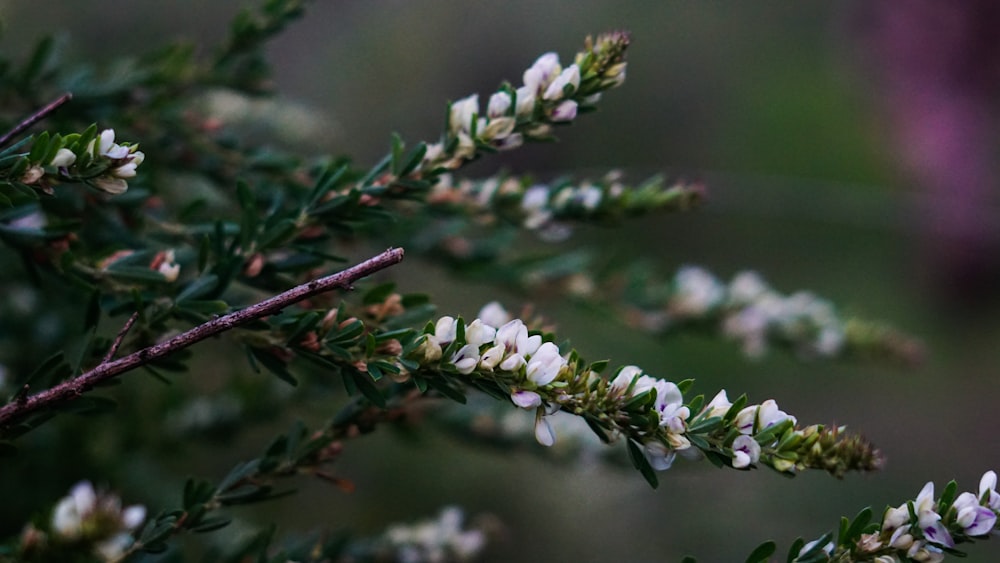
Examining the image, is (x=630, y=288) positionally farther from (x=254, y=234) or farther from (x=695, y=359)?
(x=695, y=359)

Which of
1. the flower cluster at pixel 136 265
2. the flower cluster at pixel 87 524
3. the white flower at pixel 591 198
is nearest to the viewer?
the flower cluster at pixel 87 524

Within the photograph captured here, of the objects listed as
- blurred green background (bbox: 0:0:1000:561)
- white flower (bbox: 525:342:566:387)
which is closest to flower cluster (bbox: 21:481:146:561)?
white flower (bbox: 525:342:566:387)

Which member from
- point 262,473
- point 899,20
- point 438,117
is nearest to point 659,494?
point 262,473

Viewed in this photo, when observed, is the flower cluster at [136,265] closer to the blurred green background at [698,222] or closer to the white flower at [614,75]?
the white flower at [614,75]

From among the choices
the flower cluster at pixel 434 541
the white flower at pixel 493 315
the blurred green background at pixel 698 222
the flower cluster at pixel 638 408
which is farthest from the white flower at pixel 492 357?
the blurred green background at pixel 698 222

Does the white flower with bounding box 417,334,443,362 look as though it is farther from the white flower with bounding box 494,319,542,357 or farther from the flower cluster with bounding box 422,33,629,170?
the flower cluster with bounding box 422,33,629,170

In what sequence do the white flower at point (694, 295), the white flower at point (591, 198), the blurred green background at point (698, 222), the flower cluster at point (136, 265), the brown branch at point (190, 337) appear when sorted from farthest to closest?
1. the blurred green background at point (698, 222)
2. the white flower at point (694, 295)
3. the white flower at point (591, 198)
4. the flower cluster at point (136, 265)
5. the brown branch at point (190, 337)
